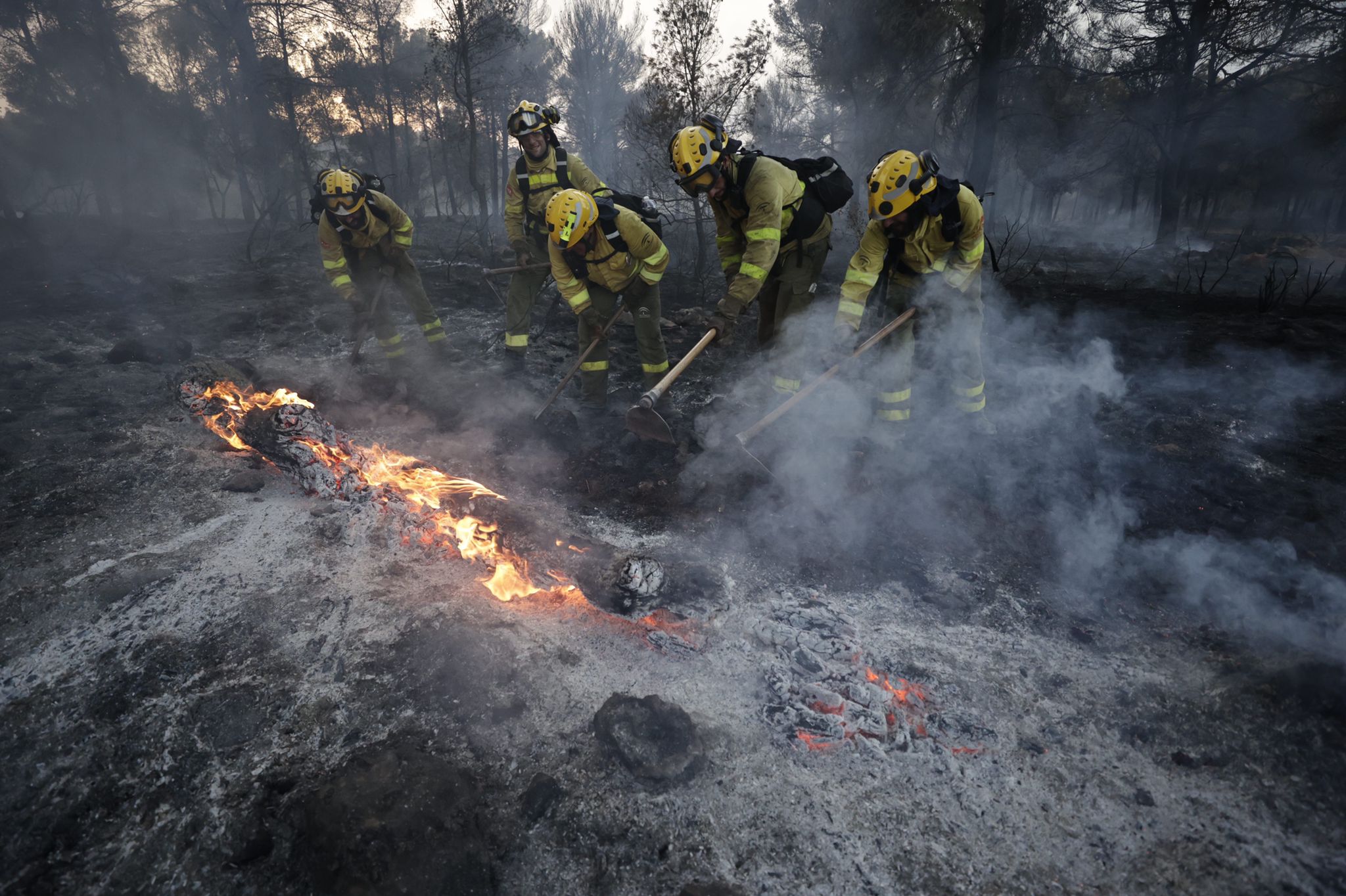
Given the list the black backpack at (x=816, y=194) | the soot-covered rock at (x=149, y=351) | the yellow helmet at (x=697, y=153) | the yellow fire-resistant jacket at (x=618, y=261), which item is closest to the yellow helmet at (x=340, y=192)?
the yellow fire-resistant jacket at (x=618, y=261)

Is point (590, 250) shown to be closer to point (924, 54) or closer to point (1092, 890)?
point (1092, 890)

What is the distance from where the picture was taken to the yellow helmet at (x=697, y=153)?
4242mm

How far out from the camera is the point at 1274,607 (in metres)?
3.04

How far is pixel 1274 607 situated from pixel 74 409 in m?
9.50

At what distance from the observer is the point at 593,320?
538 centimetres

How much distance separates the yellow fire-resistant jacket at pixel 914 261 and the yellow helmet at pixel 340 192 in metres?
4.91

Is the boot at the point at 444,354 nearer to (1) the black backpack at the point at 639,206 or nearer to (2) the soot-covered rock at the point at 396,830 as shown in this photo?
(1) the black backpack at the point at 639,206

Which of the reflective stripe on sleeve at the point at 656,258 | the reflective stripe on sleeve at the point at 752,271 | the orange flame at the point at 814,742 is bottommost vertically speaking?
the orange flame at the point at 814,742

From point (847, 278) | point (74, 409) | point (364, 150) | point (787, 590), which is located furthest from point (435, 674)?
point (364, 150)

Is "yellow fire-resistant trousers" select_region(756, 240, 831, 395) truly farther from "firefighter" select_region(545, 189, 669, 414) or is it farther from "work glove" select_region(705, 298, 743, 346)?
"firefighter" select_region(545, 189, 669, 414)

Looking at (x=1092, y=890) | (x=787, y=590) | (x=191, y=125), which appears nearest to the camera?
(x=1092, y=890)

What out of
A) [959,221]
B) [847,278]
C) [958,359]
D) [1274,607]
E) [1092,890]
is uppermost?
[959,221]

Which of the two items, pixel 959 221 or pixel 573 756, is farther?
pixel 959 221

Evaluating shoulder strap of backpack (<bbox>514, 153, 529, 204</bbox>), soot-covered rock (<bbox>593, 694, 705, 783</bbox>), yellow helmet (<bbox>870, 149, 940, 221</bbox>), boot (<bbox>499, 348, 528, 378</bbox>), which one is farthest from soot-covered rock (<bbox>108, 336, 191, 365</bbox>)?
yellow helmet (<bbox>870, 149, 940, 221</bbox>)
